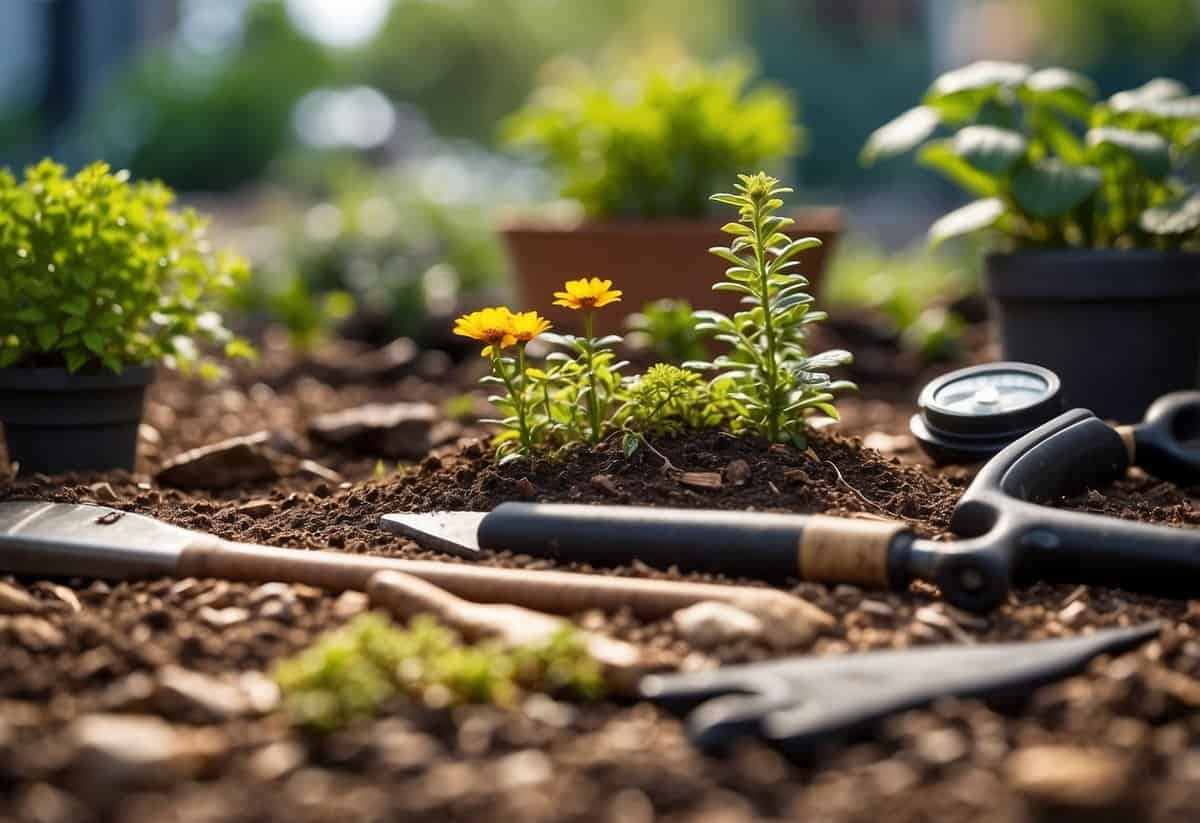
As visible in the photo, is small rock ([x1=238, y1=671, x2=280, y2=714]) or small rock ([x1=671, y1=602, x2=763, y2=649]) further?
small rock ([x1=671, y1=602, x2=763, y2=649])

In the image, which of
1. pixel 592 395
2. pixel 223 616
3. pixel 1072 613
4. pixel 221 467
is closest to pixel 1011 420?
pixel 1072 613

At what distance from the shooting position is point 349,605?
2326 millimetres

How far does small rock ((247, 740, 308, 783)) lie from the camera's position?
1713 millimetres

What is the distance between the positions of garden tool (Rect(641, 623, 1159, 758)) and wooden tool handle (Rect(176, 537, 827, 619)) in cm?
24

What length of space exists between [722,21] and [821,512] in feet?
113

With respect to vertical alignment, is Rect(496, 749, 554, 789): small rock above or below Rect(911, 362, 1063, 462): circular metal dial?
below

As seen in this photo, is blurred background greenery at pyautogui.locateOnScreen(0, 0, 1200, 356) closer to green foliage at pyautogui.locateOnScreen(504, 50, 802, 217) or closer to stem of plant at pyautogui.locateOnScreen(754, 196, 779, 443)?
green foliage at pyautogui.locateOnScreen(504, 50, 802, 217)

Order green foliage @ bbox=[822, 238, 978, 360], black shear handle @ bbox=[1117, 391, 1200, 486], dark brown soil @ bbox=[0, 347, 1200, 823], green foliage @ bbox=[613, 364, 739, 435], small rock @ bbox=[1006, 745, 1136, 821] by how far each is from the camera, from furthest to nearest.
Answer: green foliage @ bbox=[822, 238, 978, 360] → black shear handle @ bbox=[1117, 391, 1200, 486] → green foliage @ bbox=[613, 364, 739, 435] → dark brown soil @ bbox=[0, 347, 1200, 823] → small rock @ bbox=[1006, 745, 1136, 821]

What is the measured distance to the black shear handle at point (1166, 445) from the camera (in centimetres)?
321

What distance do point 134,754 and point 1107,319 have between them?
3.09m

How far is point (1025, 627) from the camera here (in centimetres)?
228

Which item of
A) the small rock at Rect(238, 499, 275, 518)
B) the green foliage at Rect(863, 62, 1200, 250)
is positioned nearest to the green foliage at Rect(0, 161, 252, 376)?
the small rock at Rect(238, 499, 275, 518)

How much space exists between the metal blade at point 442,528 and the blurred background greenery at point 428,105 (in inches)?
121

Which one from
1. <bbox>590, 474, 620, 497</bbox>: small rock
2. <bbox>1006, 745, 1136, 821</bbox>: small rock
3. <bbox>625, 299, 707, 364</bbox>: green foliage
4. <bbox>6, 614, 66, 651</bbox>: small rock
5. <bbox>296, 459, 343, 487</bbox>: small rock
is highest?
<bbox>625, 299, 707, 364</bbox>: green foliage
